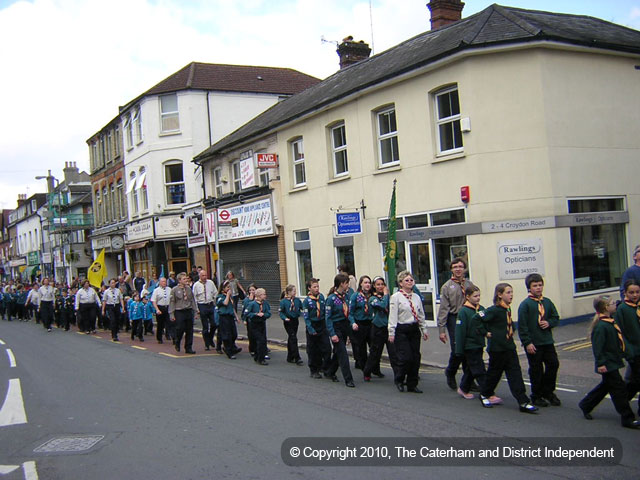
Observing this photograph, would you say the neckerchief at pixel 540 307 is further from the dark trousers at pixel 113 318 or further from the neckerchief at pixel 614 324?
the dark trousers at pixel 113 318

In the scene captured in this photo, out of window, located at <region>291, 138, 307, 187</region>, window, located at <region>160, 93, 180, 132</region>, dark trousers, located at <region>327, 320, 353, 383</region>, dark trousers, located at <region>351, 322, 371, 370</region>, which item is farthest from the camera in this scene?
window, located at <region>160, 93, 180, 132</region>

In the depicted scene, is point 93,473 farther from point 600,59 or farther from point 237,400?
point 600,59

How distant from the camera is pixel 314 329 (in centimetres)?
1037

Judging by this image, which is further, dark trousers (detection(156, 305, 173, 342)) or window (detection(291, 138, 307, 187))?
window (detection(291, 138, 307, 187))

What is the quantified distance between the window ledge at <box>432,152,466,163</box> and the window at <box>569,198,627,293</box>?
105 inches

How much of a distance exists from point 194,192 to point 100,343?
14642mm

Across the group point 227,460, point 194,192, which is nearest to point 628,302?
point 227,460

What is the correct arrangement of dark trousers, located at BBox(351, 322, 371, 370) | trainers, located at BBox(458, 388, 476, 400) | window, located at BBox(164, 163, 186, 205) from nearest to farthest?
1. trainers, located at BBox(458, 388, 476, 400)
2. dark trousers, located at BBox(351, 322, 371, 370)
3. window, located at BBox(164, 163, 186, 205)

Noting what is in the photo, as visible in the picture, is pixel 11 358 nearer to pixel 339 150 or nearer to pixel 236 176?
pixel 339 150

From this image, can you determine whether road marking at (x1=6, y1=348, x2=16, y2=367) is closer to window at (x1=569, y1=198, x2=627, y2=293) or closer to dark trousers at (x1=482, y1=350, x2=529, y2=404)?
dark trousers at (x1=482, y1=350, x2=529, y2=404)

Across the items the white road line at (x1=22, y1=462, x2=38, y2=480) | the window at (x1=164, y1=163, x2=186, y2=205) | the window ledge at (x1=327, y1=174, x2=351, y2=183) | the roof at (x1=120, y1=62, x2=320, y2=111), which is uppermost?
the roof at (x1=120, y1=62, x2=320, y2=111)

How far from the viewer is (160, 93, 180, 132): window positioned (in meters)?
31.0

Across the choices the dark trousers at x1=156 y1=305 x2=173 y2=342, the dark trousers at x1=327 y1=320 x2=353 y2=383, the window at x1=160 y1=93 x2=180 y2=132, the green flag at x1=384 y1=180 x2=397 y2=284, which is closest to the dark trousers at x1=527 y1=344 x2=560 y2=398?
the dark trousers at x1=327 y1=320 x2=353 y2=383

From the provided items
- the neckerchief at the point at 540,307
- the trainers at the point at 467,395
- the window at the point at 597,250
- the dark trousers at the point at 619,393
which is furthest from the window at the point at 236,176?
the dark trousers at the point at 619,393
